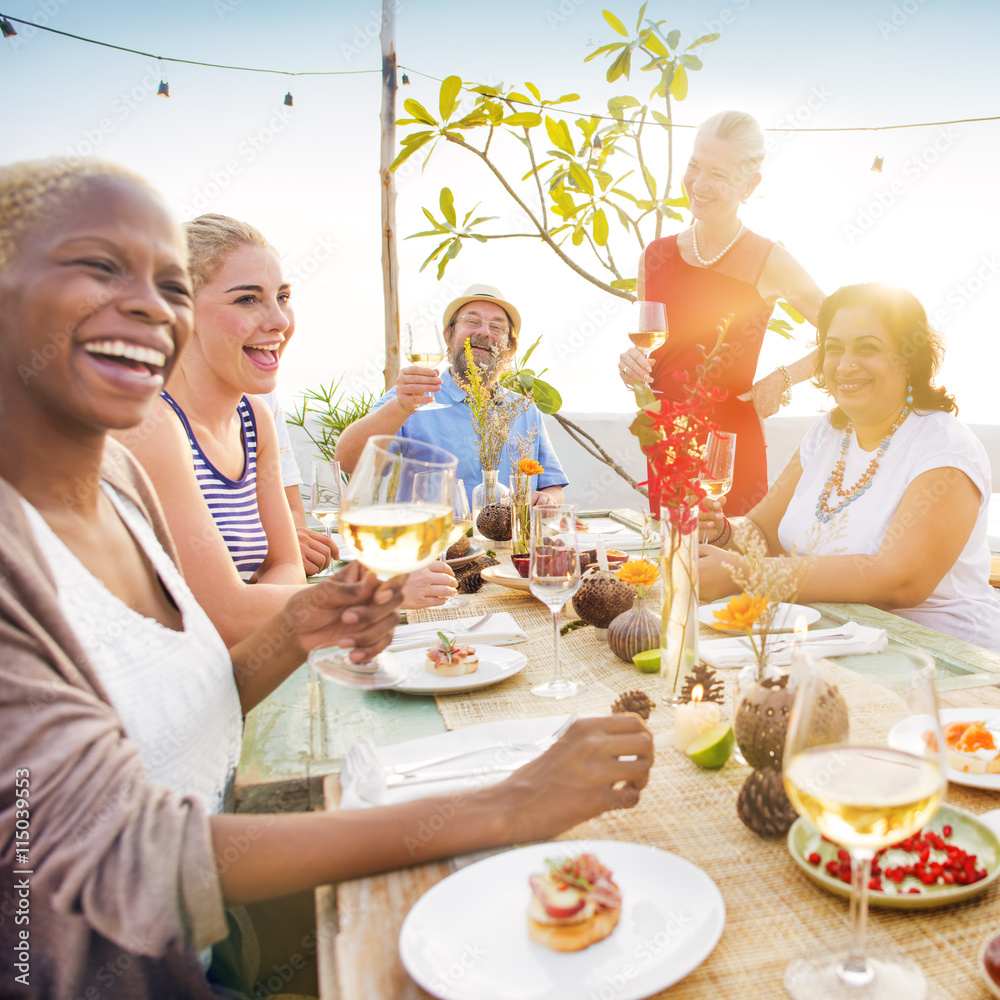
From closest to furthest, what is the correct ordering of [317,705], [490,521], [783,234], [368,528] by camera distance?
1. [368,528]
2. [317,705]
3. [490,521]
4. [783,234]

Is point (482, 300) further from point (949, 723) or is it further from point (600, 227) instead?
point (949, 723)

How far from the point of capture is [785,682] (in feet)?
3.14

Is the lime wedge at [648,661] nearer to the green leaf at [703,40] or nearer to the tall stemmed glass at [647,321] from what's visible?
the tall stemmed glass at [647,321]

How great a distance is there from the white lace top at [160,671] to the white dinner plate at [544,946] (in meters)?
0.28

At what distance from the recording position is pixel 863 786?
627 millimetres

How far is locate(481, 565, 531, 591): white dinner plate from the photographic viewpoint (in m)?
1.95

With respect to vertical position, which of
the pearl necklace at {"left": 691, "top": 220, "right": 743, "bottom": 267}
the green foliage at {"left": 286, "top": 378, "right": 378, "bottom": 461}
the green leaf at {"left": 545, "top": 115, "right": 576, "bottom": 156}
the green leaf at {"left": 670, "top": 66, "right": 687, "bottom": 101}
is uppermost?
the green leaf at {"left": 670, "top": 66, "right": 687, "bottom": 101}

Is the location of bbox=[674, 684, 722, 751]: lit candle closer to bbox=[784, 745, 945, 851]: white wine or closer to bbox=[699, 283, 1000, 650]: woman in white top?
bbox=[784, 745, 945, 851]: white wine

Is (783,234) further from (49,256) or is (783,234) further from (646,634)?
(49,256)

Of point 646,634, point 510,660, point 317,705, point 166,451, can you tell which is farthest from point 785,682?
point 166,451

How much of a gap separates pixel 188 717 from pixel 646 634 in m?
0.81

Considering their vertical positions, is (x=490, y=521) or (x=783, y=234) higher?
(x=783, y=234)

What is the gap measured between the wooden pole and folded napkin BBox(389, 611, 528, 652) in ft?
12.6

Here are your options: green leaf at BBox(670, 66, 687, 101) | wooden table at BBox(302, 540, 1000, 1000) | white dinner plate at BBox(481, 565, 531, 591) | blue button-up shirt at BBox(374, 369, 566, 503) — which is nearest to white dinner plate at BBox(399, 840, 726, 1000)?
wooden table at BBox(302, 540, 1000, 1000)
